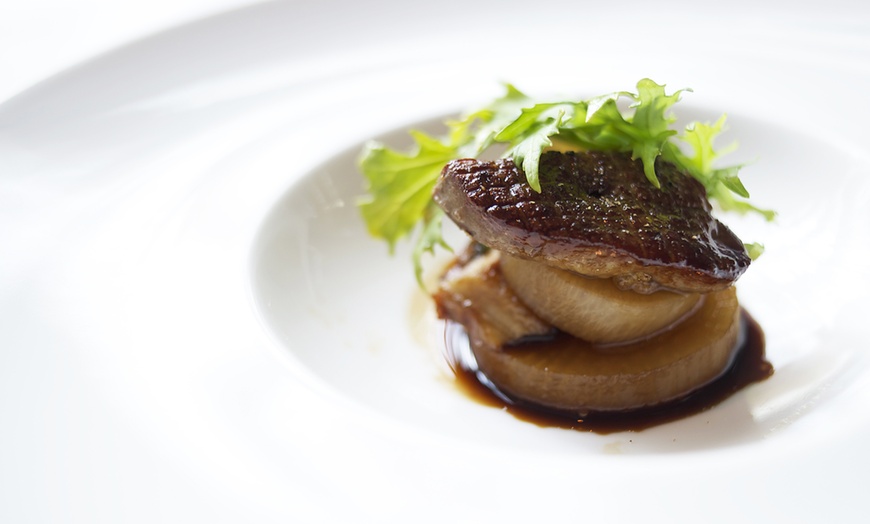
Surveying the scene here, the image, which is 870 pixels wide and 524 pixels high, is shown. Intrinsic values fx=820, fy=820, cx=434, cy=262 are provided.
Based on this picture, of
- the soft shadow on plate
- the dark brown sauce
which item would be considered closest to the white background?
the soft shadow on plate

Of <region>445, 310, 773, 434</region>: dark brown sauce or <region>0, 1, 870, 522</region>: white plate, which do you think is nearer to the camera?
<region>0, 1, 870, 522</region>: white plate

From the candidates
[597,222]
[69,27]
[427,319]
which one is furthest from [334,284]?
[69,27]

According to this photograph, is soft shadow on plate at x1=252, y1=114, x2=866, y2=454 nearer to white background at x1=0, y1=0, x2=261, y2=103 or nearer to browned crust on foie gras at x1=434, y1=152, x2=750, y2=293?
browned crust on foie gras at x1=434, y1=152, x2=750, y2=293

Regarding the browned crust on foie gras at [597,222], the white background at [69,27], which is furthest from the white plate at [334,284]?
the browned crust on foie gras at [597,222]

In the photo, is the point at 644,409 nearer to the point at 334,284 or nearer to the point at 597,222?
the point at 597,222

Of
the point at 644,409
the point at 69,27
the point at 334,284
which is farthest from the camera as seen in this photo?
the point at 69,27

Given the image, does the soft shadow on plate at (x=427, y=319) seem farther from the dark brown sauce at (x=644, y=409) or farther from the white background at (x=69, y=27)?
the white background at (x=69, y=27)

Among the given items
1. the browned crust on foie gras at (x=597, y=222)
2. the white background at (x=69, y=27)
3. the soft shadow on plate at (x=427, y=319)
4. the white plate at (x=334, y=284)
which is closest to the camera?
the white plate at (x=334, y=284)
